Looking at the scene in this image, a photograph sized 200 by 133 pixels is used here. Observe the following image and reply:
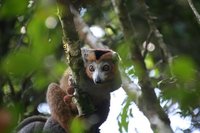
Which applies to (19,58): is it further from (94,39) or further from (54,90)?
(94,39)

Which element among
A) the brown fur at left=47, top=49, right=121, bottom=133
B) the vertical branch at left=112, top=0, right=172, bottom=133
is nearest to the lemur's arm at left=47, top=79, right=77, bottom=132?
the brown fur at left=47, top=49, right=121, bottom=133

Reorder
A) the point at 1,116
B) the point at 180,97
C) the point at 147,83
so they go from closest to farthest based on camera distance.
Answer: the point at 1,116, the point at 180,97, the point at 147,83

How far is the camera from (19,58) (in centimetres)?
142

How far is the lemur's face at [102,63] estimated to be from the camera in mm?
6395

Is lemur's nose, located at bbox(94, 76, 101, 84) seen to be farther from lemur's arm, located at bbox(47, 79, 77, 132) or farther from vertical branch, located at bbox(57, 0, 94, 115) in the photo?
vertical branch, located at bbox(57, 0, 94, 115)

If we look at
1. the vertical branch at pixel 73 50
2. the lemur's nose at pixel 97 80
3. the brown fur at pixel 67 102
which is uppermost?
the vertical branch at pixel 73 50

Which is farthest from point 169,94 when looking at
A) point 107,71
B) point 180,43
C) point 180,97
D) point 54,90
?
Result: point 180,43

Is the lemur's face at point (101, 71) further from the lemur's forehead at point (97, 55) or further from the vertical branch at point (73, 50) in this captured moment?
the vertical branch at point (73, 50)

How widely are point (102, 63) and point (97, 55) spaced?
0.14 m

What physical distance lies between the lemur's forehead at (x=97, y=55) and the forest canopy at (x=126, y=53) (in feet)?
0.54

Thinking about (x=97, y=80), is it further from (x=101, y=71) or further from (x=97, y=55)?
(x=97, y=55)

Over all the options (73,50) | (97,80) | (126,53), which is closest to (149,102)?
(126,53)

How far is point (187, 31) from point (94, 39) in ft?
8.31

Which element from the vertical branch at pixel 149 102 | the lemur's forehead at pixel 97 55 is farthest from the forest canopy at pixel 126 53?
the lemur's forehead at pixel 97 55
